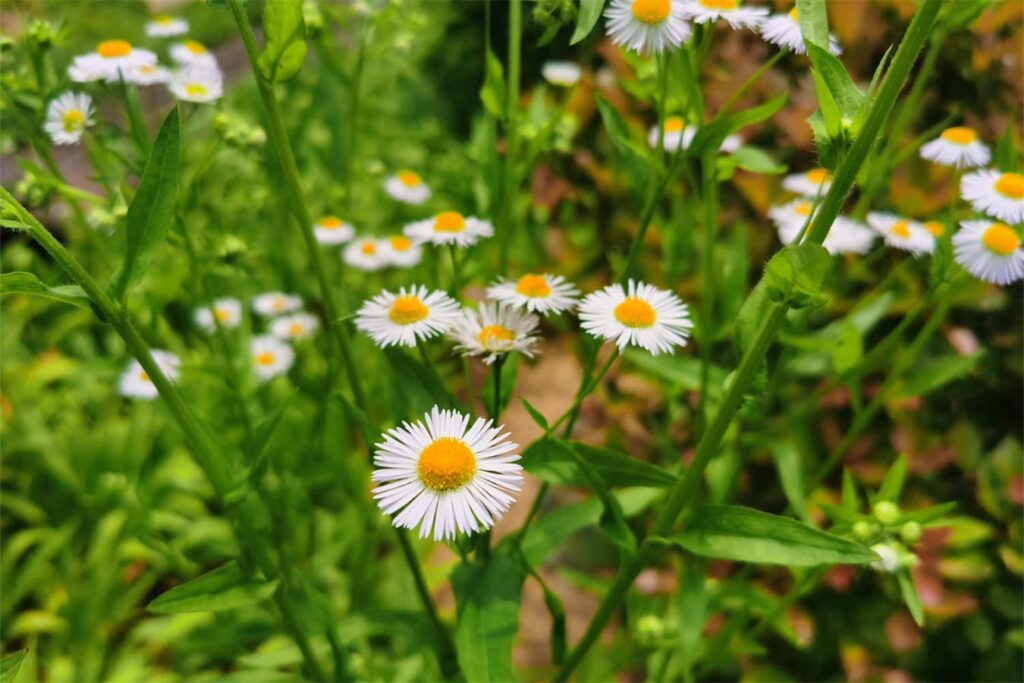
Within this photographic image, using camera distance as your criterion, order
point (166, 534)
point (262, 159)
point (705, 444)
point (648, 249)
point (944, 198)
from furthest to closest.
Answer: point (648, 249) < point (166, 534) < point (944, 198) < point (262, 159) < point (705, 444)

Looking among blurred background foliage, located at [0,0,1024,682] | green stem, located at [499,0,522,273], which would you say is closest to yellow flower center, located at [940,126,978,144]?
blurred background foliage, located at [0,0,1024,682]

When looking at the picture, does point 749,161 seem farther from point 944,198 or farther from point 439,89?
point 439,89

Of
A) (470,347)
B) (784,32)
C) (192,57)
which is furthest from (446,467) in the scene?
(192,57)

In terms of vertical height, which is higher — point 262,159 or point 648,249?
point 648,249

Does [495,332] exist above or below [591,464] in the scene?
above

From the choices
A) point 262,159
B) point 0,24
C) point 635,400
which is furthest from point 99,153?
point 635,400

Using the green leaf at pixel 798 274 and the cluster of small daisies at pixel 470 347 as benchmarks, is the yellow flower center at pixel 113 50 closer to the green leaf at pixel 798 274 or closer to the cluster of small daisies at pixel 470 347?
the cluster of small daisies at pixel 470 347

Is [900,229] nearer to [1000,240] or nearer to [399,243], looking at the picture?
[1000,240]
